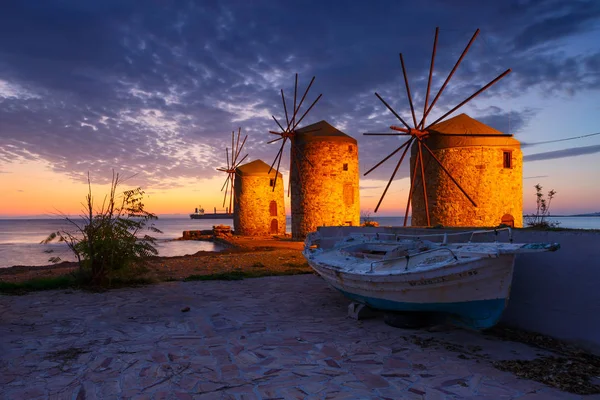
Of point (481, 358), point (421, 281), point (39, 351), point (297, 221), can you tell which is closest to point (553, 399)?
point (481, 358)

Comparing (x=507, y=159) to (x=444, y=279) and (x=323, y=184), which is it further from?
(x=444, y=279)

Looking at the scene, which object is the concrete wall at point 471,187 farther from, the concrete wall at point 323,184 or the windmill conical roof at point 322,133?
the windmill conical roof at point 322,133

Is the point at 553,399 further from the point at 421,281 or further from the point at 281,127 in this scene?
the point at 281,127

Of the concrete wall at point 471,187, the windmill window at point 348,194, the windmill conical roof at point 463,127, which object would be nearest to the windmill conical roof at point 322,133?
the windmill window at point 348,194

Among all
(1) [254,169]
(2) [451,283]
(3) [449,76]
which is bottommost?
(2) [451,283]

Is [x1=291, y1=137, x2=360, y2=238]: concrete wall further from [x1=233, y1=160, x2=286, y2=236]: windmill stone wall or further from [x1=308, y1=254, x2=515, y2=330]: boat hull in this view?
[x1=308, y1=254, x2=515, y2=330]: boat hull

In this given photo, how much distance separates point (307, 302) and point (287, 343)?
7.43ft

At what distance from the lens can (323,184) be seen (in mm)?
21797

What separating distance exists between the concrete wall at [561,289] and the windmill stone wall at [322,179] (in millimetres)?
16524

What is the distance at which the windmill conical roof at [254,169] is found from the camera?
3106 cm

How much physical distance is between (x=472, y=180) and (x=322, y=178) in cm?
867

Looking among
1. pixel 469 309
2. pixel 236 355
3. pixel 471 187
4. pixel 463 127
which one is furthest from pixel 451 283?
pixel 463 127

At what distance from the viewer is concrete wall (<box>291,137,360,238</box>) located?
21781 millimetres

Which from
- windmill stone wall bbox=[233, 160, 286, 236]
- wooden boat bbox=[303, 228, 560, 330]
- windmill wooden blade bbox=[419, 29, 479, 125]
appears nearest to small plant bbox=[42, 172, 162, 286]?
wooden boat bbox=[303, 228, 560, 330]
